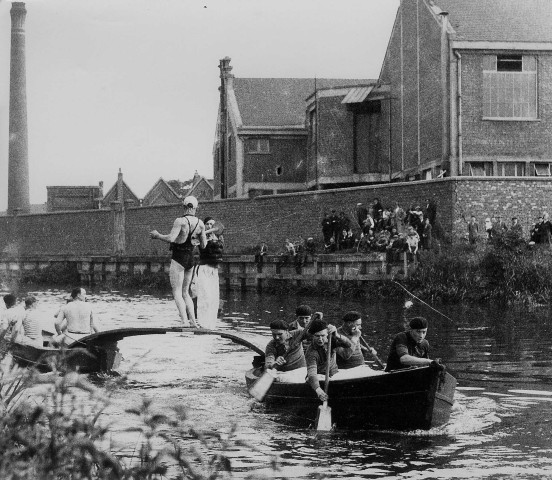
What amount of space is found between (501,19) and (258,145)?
65.7ft

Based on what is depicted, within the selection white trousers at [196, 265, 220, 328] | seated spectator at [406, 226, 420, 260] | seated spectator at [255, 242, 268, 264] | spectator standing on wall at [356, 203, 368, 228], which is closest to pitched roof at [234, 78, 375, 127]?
seated spectator at [255, 242, 268, 264]

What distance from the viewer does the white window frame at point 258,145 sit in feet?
Result: 199

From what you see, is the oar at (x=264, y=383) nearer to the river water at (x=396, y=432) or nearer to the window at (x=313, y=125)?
the river water at (x=396, y=432)

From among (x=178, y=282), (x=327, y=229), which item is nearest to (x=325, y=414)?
(x=178, y=282)

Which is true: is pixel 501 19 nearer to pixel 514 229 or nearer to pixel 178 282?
pixel 514 229

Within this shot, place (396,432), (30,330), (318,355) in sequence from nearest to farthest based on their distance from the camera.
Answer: (396,432)
(318,355)
(30,330)

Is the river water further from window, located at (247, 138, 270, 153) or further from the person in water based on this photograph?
window, located at (247, 138, 270, 153)

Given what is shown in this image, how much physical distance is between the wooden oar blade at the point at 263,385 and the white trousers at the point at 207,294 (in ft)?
13.6

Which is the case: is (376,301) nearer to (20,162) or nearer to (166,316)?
(166,316)

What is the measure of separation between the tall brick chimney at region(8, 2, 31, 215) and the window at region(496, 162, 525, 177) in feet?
129

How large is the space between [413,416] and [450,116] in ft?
89.8

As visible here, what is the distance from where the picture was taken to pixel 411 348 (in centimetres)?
1644

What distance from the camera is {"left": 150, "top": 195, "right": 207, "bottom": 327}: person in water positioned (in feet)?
64.2

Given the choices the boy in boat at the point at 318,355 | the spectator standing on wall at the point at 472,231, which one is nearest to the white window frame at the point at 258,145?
the spectator standing on wall at the point at 472,231
